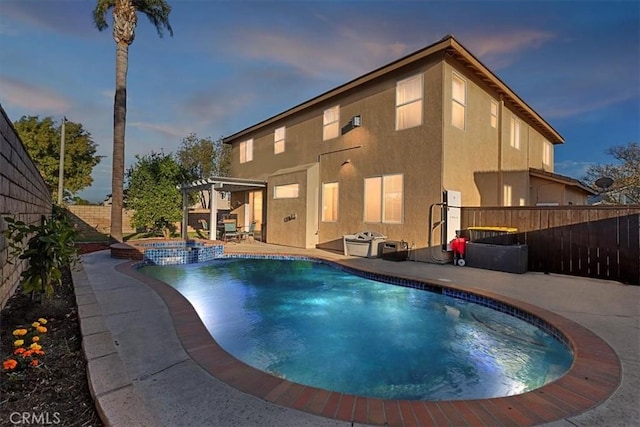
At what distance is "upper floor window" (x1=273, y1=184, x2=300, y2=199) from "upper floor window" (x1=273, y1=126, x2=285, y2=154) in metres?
2.35

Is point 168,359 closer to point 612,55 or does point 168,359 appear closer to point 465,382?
point 465,382

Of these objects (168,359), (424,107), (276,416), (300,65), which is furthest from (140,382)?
(300,65)

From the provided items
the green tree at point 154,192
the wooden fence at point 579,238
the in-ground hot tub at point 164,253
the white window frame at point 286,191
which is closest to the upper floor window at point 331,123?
the white window frame at point 286,191

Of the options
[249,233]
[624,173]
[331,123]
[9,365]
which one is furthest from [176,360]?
[624,173]

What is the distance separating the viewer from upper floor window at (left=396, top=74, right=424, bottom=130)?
10281 mm

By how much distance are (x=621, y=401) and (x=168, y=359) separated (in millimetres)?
3832

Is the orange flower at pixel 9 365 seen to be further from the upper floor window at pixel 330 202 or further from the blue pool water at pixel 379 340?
the upper floor window at pixel 330 202

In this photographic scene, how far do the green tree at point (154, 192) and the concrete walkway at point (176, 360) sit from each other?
386 inches

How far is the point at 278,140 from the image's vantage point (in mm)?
16672

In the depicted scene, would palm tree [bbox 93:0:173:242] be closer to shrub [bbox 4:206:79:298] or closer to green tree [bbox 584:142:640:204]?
shrub [bbox 4:206:79:298]

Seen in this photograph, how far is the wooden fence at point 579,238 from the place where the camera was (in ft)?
23.4

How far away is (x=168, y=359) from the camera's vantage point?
300 cm

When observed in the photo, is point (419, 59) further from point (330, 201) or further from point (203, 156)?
point (203, 156)

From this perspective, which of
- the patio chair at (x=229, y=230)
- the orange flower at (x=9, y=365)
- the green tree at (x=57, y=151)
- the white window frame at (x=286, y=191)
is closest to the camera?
the orange flower at (x=9, y=365)
